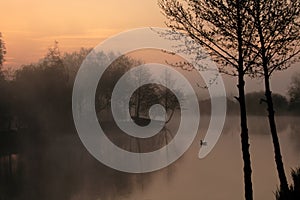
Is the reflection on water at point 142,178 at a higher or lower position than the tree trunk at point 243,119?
lower

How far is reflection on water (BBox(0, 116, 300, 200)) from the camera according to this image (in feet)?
84.6

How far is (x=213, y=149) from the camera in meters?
48.9

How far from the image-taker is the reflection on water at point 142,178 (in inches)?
1016

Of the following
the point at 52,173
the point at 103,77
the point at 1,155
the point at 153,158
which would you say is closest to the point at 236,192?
the point at 52,173

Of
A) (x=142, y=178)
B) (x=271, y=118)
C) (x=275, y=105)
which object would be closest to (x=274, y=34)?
(x=271, y=118)

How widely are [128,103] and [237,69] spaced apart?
62.5 meters

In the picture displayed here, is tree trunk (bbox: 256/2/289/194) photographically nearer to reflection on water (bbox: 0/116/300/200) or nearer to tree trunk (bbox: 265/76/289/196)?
tree trunk (bbox: 265/76/289/196)

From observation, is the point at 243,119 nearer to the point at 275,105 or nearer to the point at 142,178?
the point at 142,178

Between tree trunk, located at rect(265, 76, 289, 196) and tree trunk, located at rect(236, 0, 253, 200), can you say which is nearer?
tree trunk, located at rect(236, 0, 253, 200)

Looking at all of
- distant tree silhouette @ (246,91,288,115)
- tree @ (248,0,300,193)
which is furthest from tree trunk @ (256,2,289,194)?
distant tree silhouette @ (246,91,288,115)

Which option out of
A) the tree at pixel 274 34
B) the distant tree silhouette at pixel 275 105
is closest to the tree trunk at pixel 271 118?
the tree at pixel 274 34

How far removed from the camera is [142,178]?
32094 millimetres

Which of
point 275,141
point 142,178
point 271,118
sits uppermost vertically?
point 271,118

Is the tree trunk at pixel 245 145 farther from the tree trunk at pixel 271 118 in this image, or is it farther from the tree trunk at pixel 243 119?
the tree trunk at pixel 271 118
